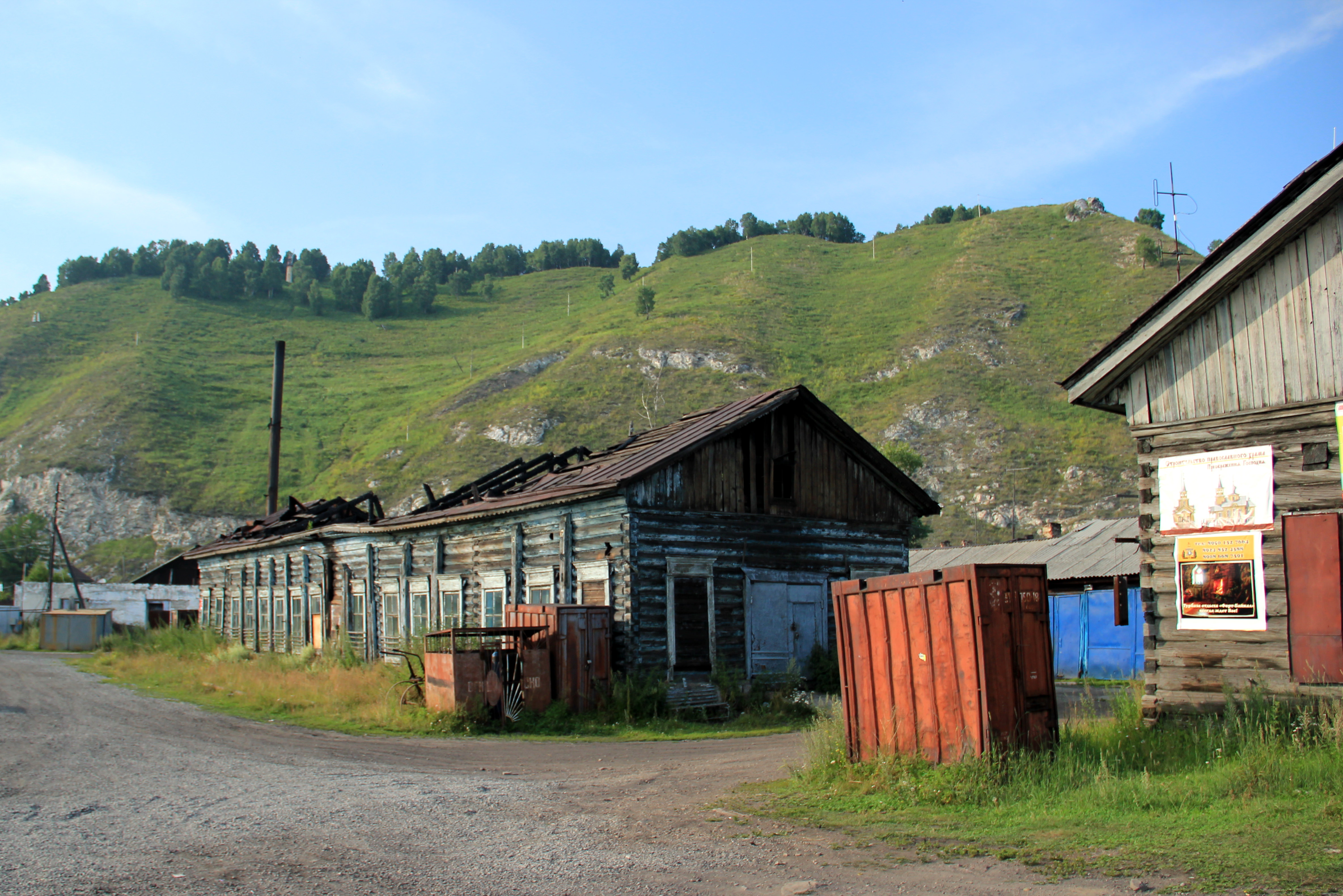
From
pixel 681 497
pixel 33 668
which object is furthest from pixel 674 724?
pixel 33 668

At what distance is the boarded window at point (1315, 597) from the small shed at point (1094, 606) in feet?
43.9

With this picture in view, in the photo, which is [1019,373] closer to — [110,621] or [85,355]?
[110,621]

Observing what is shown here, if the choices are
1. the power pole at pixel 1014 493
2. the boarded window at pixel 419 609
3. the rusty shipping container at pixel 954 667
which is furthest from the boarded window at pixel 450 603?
the power pole at pixel 1014 493

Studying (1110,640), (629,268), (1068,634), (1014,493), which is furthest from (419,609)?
(629,268)

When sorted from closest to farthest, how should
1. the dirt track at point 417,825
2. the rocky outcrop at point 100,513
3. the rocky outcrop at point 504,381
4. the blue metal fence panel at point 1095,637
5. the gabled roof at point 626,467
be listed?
the dirt track at point 417,825, the gabled roof at point 626,467, the blue metal fence panel at point 1095,637, the rocky outcrop at point 100,513, the rocky outcrop at point 504,381

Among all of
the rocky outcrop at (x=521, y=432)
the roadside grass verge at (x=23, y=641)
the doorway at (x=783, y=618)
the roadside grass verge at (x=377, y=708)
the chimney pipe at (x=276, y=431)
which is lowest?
the roadside grass verge at (x=23, y=641)

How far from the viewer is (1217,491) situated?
33.7 ft

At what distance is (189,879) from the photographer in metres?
6.23

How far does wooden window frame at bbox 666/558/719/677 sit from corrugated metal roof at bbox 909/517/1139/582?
24.5 feet

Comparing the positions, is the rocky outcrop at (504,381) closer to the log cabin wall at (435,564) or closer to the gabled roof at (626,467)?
the log cabin wall at (435,564)

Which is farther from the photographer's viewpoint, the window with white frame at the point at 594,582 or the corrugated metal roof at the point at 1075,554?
the corrugated metal roof at the point at 1075,554

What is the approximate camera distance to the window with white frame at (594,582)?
17.8 metres

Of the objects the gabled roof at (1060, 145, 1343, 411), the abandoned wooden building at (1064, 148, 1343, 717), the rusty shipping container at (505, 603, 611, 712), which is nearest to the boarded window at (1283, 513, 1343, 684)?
the abandoned wooden building at (1064, 148, 1343, 717)

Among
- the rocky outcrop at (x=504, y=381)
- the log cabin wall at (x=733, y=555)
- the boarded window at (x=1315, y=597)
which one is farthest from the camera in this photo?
the rocky outcrop at (x=504, y=381)
